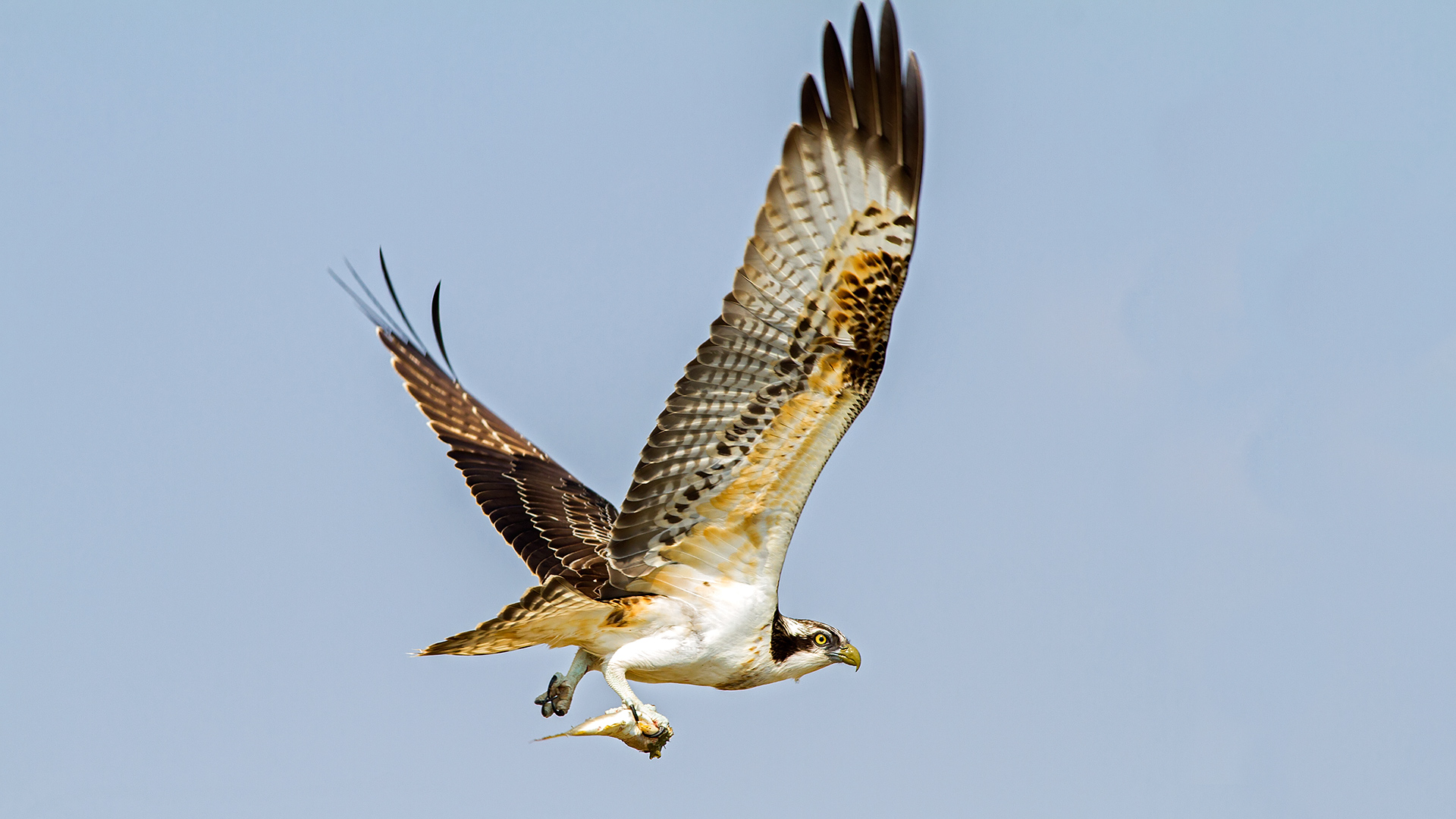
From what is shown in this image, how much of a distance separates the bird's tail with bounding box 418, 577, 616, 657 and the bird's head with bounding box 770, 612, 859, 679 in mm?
1175

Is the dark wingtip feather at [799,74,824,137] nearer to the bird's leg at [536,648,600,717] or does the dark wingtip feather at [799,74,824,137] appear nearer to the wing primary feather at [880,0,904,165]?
the wing primary feather at [880,0,904,165]

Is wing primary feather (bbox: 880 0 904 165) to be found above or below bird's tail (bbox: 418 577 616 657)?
above

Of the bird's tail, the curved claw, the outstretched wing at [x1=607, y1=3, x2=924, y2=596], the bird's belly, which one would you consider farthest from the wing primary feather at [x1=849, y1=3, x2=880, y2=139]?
the curved claw

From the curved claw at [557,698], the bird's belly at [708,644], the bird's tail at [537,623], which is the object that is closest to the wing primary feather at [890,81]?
the bird's belly at [708,644]

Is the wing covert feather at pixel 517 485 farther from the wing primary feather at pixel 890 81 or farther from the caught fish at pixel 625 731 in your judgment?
the wing primary feather at pixel 890 81

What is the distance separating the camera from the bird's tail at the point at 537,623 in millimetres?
9203

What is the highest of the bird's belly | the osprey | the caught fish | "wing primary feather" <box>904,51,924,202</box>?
"wing primary feather" <box>904,51,924,202</box>

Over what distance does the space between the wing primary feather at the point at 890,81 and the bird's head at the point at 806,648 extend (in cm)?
317

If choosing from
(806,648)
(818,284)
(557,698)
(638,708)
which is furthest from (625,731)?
(818,284)

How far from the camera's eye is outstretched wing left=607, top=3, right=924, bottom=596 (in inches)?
343

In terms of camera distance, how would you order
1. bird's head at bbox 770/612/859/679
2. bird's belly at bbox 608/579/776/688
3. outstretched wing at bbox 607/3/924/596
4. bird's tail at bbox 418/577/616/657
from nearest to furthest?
outstretched wing at bbox 607/3/924/596 < bird's tail at bbox 418/577/616/657 < bird's belly at bbox 608/579/776/688 < bird's head at bbox 770/612/859/679

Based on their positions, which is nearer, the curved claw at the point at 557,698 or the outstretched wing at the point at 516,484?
the curved claw at the point at 557,698

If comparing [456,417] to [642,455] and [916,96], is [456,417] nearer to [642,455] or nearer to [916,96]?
[642,455]

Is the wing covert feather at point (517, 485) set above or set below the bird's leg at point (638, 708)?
above
